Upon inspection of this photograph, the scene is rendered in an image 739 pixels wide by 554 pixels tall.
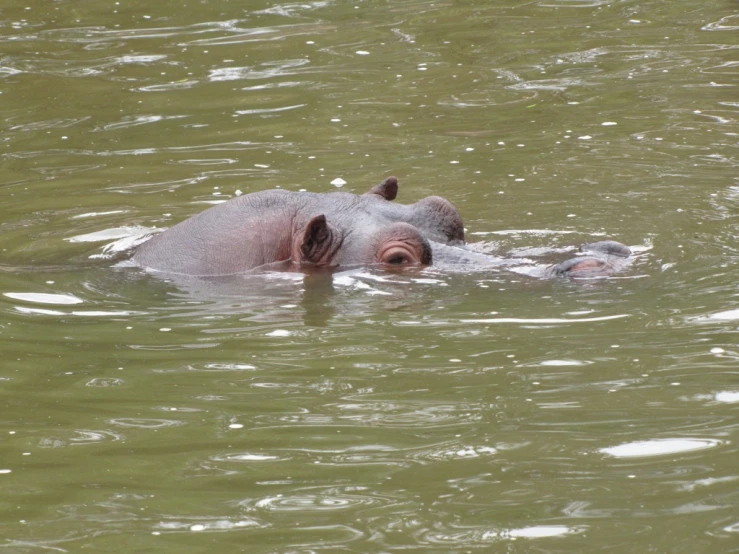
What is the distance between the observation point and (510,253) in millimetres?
7938

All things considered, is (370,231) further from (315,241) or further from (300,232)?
(300,232)

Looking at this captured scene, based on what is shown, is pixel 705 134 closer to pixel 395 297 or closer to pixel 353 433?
pixel 395 297

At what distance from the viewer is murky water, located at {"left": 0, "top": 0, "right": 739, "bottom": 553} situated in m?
4.59

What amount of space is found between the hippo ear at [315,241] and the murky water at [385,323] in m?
0.20

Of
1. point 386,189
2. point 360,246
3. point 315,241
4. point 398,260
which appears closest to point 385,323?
point 398,260

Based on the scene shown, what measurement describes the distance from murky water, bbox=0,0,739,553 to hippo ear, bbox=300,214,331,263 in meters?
0.20

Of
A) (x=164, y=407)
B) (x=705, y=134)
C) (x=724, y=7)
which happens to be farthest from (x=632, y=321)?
(x=724, y=7)

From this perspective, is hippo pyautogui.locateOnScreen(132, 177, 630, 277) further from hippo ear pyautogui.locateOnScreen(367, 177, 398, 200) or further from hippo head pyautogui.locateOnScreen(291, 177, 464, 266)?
hippo ear pyautogui.locateOnScreen(367, 177, 398, 200)

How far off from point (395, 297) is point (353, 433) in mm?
2142

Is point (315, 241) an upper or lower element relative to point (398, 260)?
upper

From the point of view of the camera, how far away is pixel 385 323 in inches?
273

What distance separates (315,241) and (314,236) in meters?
0.06

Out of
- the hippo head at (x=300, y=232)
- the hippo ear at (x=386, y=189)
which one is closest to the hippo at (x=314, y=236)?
the hippo head at (x=300, y=232)

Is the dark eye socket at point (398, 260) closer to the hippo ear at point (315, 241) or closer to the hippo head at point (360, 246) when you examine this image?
the hippo head at point (360, 246)
